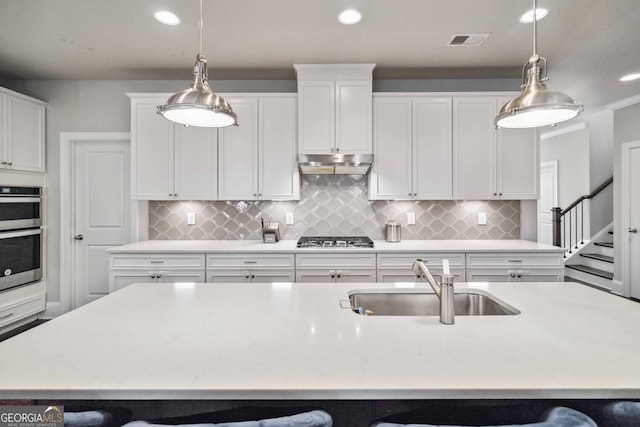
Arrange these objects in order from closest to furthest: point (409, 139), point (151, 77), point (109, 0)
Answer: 1. point (109, 0)
2. point (409, 139)
3. point (151, 77)

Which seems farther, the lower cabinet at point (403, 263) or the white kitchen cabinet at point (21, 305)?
the white kitchen cabinet at point (21, 305)

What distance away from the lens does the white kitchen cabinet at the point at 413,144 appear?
335 cm

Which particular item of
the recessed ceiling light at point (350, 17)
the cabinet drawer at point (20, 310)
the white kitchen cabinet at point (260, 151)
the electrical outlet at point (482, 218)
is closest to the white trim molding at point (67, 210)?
the cabinet drawer at point (20, 310)

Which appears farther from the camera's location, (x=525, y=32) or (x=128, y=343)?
(x=525, y=32)

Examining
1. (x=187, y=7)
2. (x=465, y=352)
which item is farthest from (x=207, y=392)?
(x=187, y=7)

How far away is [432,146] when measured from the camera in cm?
335

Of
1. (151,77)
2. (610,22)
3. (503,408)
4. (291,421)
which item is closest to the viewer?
(291,421)

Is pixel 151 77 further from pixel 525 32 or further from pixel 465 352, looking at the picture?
pixel 465 352

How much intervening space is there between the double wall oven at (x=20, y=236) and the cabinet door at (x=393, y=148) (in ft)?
11.6

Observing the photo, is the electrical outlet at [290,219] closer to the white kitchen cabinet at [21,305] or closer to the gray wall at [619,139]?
the white kitchen cabinet at [21,305]

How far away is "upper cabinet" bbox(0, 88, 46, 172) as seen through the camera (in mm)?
3227

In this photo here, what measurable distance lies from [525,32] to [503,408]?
2942 millimetres

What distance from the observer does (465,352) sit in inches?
39.1

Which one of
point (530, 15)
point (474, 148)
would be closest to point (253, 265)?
point (474, 148)
